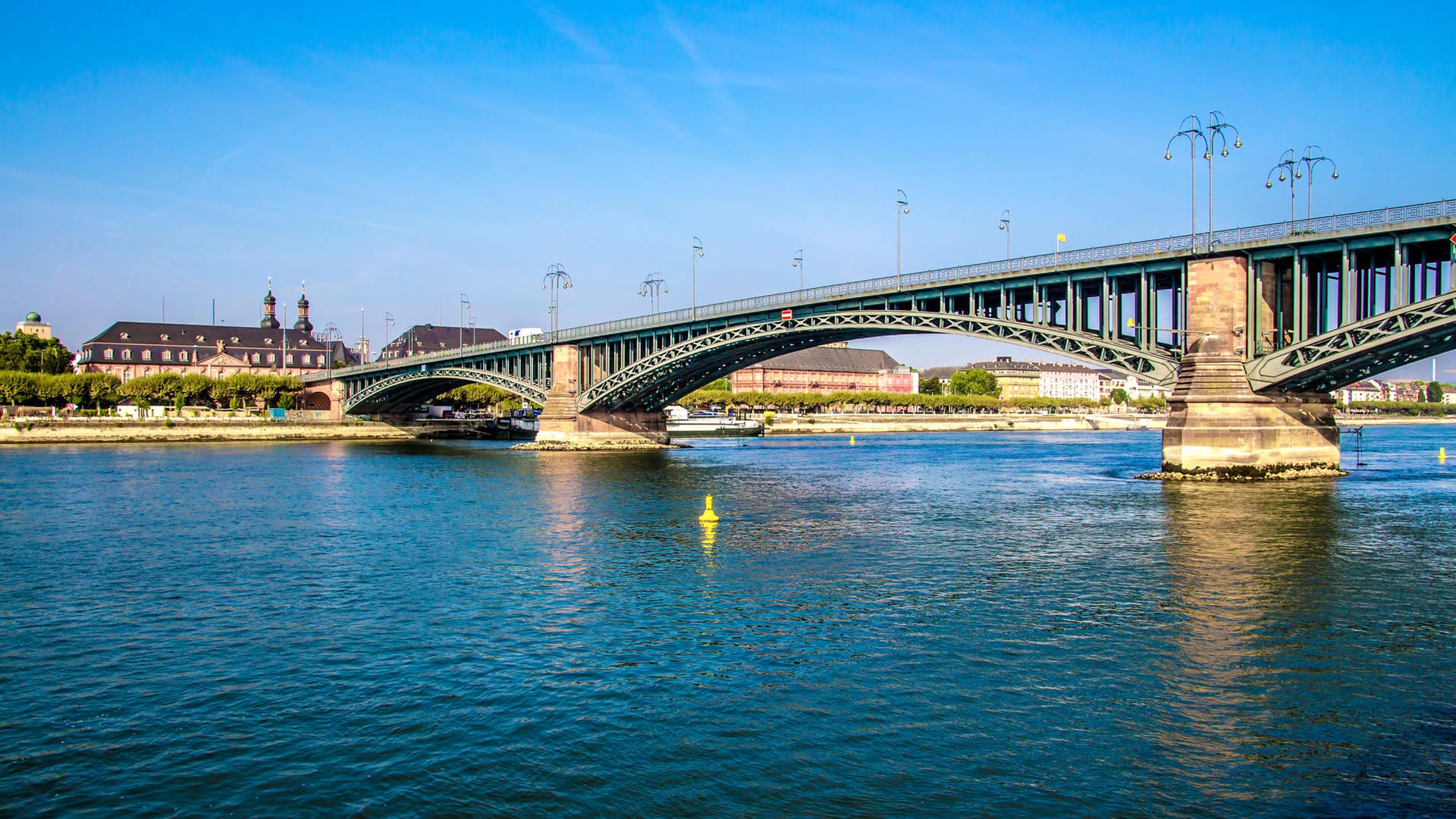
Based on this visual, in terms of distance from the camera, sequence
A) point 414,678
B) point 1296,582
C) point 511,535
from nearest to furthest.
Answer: point 414,678 < point 1296,582 < point 511,535

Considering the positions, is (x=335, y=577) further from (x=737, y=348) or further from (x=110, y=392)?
(x=110, y=392)

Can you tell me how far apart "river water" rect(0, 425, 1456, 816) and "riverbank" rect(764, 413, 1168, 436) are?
108359mm

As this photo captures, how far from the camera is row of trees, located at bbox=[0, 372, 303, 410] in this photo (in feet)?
360

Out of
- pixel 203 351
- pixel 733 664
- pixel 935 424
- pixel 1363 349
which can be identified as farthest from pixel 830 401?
pixel 733 664

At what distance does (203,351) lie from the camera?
154000mm

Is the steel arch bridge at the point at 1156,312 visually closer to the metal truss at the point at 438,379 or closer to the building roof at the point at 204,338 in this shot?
the metal truss at the point at 438,379

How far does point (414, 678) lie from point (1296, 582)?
20555 mm

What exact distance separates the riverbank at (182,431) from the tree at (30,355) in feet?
84.5

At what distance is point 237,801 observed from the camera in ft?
38.0

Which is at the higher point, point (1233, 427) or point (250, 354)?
point (250, 354)

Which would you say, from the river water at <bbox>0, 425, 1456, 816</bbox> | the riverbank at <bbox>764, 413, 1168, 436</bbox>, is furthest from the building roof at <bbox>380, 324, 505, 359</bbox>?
the river water at <bbox>0, 425, 1456, 816</bbox>

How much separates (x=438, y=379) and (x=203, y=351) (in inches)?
2503

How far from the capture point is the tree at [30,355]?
405ft

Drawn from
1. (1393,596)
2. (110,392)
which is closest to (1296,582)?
(1393,596)
